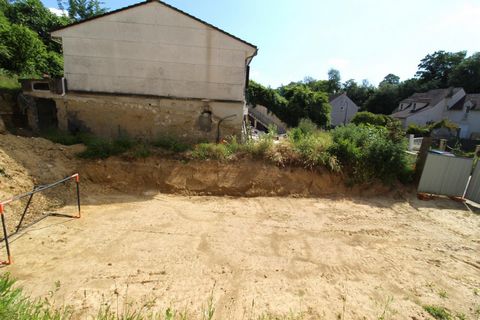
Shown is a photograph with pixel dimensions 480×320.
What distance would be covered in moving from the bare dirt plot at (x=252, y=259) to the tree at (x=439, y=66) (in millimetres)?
58810

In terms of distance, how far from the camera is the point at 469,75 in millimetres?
43719

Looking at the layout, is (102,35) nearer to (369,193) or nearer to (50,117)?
(50,117)

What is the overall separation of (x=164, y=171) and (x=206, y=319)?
5763 mm

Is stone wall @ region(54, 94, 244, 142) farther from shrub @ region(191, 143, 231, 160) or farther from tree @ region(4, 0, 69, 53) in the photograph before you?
tree @ region(4, 0, 69, 53)

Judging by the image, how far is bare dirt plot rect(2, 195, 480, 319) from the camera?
3.89 meters

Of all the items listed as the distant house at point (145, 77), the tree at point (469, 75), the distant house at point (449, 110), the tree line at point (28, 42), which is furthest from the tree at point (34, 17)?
the tree at point (469, 75)

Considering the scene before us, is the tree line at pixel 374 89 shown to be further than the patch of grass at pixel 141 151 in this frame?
Yes

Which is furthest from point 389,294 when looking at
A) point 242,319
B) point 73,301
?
point 73,301

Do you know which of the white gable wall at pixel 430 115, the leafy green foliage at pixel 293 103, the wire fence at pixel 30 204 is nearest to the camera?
the wire fence at pixel 30 204

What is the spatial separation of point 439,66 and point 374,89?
54.4 ft

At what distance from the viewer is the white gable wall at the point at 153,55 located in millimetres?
9789

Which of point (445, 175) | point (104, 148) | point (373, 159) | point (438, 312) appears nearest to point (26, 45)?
point (104, 148)

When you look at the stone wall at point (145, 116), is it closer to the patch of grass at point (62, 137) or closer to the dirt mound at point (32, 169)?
the patch of grass at point (62, 137)

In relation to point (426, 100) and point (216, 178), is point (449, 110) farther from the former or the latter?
point (216, 178)
